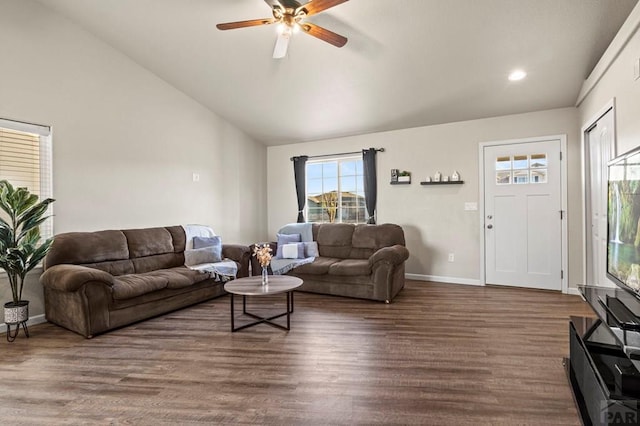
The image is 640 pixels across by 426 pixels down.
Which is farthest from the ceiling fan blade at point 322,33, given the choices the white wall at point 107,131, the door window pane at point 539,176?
the door window pane at point 539,176

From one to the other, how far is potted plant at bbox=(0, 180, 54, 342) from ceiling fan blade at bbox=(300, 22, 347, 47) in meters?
2.94

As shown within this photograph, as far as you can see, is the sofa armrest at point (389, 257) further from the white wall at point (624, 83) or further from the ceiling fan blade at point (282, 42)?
the ceiling fan blade at point (282, 42)

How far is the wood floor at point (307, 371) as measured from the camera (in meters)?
1.86

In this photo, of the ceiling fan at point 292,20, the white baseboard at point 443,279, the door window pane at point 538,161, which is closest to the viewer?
the ceiling fan at point 292,20

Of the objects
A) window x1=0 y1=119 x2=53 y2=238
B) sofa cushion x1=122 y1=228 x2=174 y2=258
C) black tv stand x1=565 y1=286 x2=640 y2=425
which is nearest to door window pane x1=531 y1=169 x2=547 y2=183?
black tv stand x1=565 y1=286 x2=640 y2=425

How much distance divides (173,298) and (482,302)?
11.8 feet

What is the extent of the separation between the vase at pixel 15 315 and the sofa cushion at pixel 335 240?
344 cm

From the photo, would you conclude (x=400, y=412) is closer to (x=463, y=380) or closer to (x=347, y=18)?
(x=463, y=380)

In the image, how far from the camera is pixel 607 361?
1643mm

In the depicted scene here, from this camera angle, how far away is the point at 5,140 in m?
3.27

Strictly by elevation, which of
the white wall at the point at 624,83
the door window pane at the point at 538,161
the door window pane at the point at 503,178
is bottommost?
the door window pane at the point at 503,178

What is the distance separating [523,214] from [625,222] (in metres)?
2.83

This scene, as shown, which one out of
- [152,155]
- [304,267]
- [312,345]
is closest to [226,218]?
[152,155]

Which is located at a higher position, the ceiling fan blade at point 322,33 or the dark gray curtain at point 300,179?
the ceiling fan blade at point 322,33
